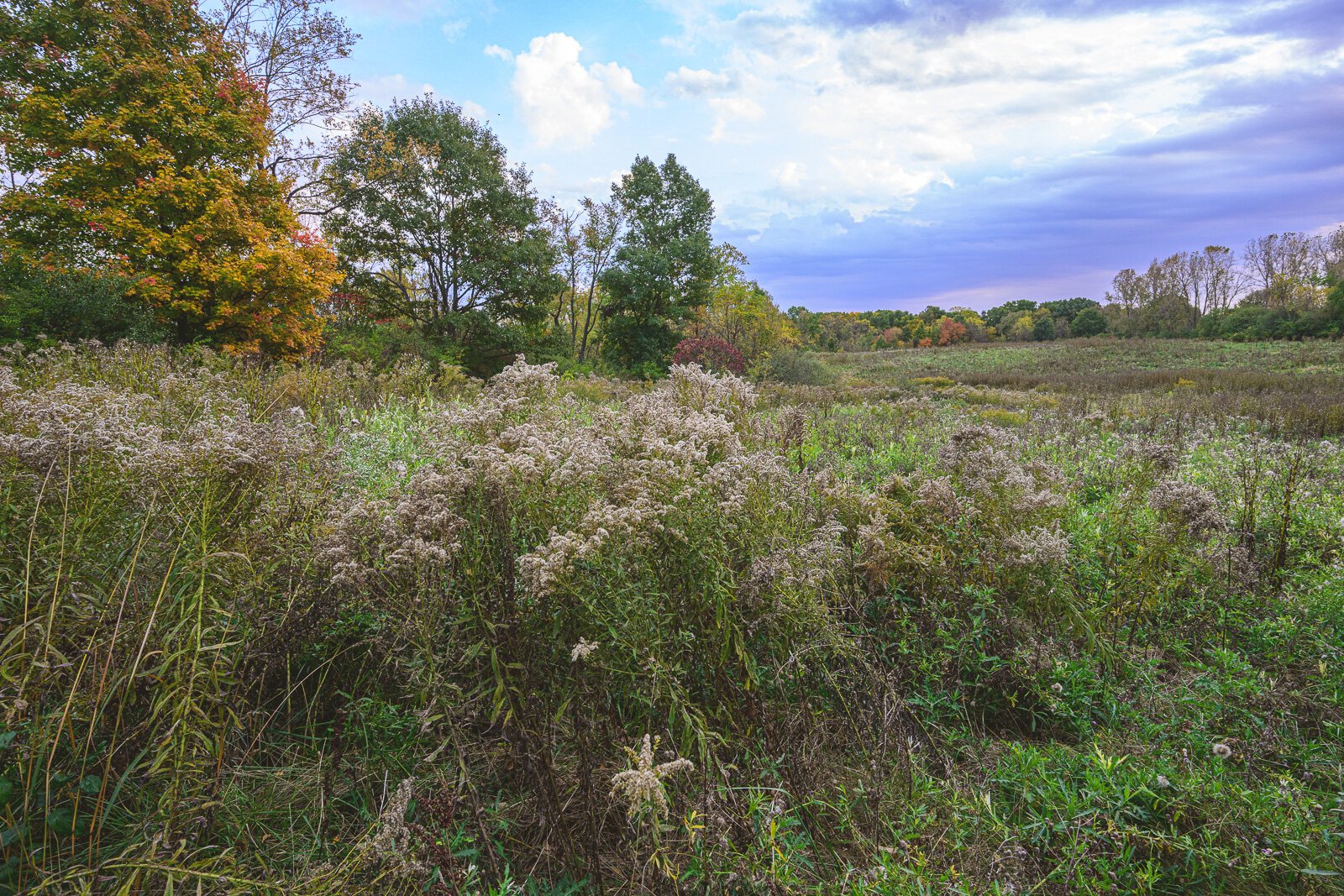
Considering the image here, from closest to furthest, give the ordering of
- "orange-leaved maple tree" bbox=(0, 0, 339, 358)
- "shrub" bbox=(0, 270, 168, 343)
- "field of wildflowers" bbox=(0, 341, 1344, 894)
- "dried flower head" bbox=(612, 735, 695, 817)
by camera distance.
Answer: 1. "dried flower head" bbox=(612, 735, 695, 817)
2. "field of wildflowers" bbox=(0, 341, 1344, 894)
3. "shrub" bbox=(0, 270, 168, 343)
4. "orange-leaved maple tree" bbox=(0, 0, 339, 358)

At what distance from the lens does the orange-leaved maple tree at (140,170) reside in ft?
38.2

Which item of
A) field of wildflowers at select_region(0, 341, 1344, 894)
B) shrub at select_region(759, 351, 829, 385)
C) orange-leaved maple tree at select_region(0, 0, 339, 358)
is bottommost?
field of wildflowers at select_region(0, 341, 1344, 894)

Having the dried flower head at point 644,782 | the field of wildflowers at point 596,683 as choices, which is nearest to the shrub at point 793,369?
the field of wildflowers at point 596,683

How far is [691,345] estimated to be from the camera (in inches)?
852

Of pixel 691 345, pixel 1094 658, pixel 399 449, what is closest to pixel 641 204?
pixel 691 345

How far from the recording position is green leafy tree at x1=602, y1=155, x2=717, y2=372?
1043 inches

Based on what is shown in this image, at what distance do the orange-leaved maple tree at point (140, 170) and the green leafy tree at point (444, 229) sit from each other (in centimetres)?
629

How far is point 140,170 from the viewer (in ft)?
40.3

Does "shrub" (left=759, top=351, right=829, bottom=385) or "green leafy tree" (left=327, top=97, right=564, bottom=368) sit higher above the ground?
"green leafy tree" (left=327, top=97, right=564, bottom=368)

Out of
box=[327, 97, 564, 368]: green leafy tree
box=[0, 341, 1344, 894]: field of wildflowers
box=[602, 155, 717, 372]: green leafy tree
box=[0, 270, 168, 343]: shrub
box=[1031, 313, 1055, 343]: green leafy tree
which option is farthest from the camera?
box=[1031, 313, 1055, 343]: green leafy tree

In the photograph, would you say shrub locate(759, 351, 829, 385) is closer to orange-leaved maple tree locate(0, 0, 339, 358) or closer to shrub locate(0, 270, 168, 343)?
orange-leaved maple tree locate(0, 0, 339, 358)

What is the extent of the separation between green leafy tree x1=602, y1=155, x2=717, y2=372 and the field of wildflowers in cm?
2277

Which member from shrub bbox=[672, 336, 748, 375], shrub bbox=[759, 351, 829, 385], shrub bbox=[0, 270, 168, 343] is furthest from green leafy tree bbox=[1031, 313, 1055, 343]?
shrub bbox=[0, 270, 168, 343]

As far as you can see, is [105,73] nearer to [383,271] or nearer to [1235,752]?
[383,271]
